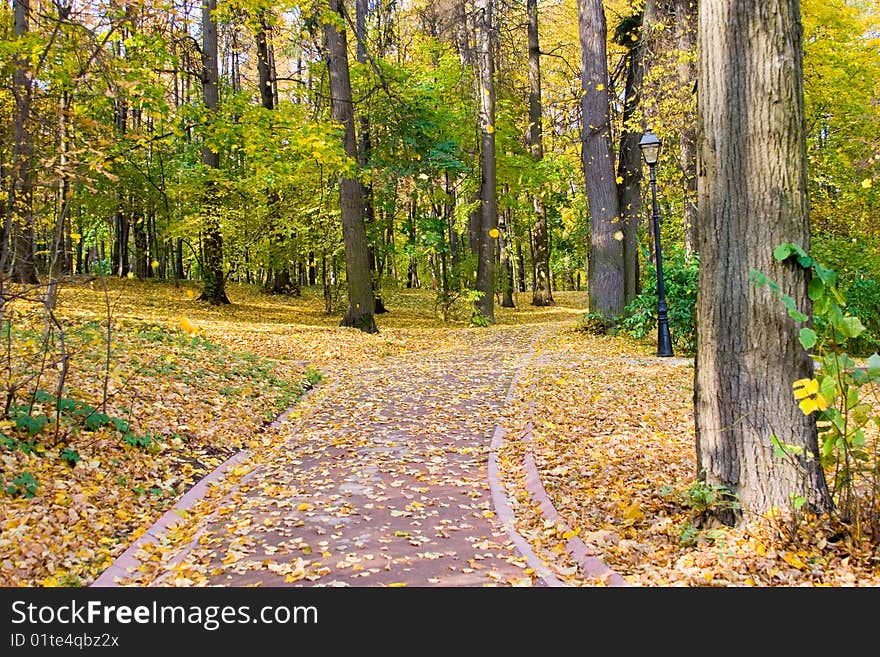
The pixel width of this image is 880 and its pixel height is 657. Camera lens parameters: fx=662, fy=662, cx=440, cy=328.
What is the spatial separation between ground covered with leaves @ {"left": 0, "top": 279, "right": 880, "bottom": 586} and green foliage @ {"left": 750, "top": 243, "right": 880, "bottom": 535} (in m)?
0.35

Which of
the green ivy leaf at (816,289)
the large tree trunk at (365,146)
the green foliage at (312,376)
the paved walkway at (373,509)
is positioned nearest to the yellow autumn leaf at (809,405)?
the green ivy leaf at (816,289)

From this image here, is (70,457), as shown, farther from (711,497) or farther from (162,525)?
(711,497)

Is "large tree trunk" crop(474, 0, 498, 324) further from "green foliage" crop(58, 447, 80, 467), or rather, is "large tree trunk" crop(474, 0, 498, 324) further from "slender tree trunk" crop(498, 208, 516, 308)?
"green foliage" crop(58, 447, 80, 467)

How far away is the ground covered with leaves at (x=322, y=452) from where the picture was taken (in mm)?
4168

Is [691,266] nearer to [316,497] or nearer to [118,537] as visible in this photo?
[316,497]

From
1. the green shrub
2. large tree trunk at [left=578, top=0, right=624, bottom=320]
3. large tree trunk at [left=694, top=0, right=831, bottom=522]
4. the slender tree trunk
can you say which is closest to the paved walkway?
large tree trunk at [left=694, top=0, right=831, bottom=522]

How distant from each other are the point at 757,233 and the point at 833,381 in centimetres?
101

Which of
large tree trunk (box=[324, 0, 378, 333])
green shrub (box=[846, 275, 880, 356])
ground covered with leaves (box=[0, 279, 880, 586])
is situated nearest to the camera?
ground covered with leaves (box=[0, 279, 880, 586])

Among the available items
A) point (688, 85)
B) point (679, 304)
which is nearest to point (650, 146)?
point (688, 85)

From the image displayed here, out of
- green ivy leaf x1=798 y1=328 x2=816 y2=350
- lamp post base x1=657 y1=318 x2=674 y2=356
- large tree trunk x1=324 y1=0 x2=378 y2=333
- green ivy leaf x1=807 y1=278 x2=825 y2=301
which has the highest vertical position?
large tree trunk x1=324 y1=0 x2=378 y2=333

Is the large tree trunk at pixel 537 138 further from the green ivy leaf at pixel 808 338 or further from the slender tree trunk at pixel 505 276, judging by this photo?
the green ivy leaf at pixel 808 338

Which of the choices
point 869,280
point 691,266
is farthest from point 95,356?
point 869,280

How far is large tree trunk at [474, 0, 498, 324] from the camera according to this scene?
19547mm

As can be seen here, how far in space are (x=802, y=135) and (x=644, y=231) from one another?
1830 centimetres
